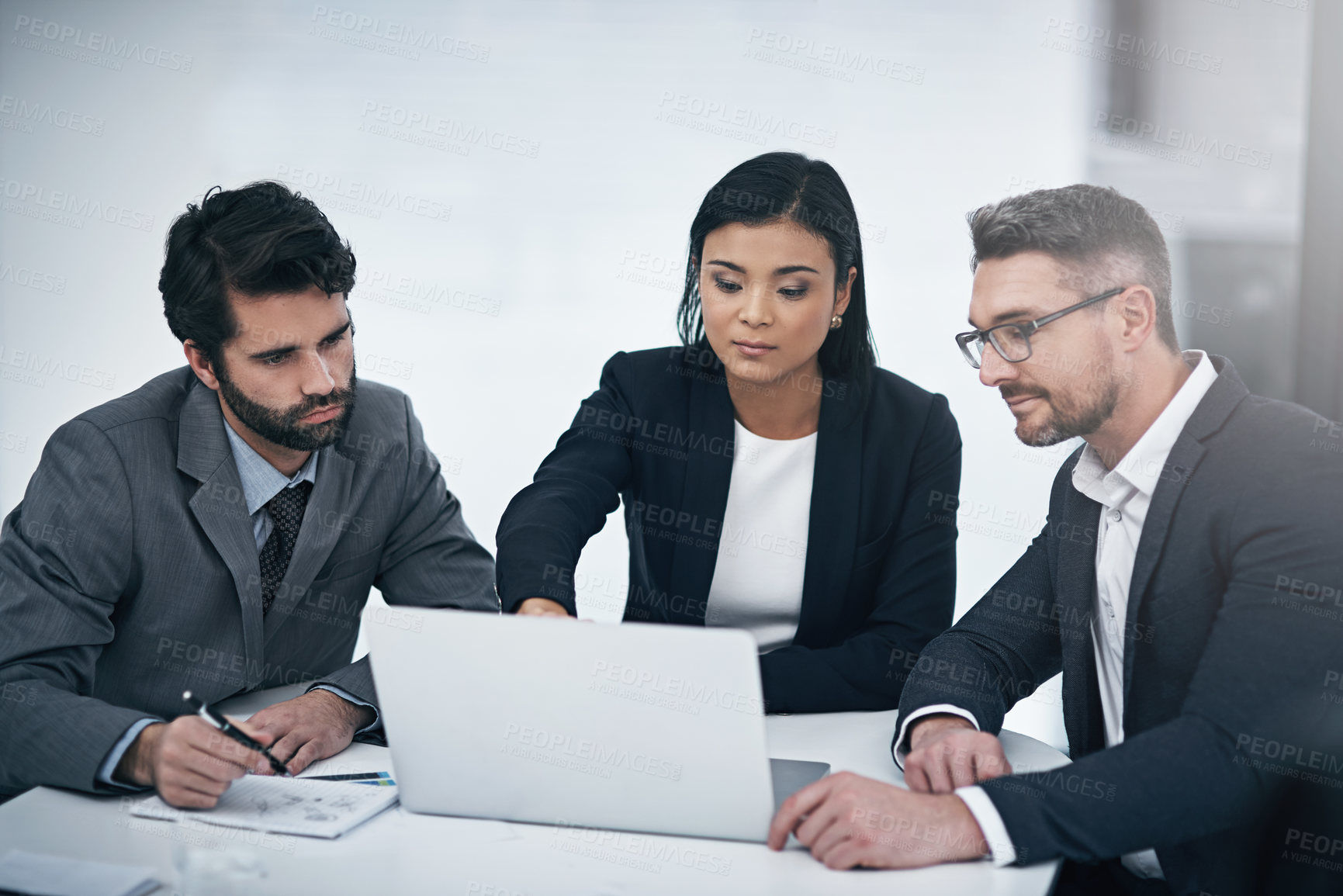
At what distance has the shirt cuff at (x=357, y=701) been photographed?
5.60 feet

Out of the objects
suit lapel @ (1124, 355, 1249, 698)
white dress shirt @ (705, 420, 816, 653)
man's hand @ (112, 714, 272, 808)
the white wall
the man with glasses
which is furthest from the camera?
the white wall

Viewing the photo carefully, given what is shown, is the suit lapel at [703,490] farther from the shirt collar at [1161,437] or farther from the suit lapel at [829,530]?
the shirt collar at [1161,437]

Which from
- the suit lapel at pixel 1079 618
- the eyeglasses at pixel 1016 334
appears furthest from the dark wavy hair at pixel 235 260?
the suit lapel at pixel 1079 618

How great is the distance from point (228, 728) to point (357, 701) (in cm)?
32

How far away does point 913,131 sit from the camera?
3.62 meters

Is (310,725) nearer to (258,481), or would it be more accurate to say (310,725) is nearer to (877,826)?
(258,481)

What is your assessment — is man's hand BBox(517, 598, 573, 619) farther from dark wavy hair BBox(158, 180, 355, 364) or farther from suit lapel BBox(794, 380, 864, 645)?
dark wavy hair BBox(158, 180, 355, 364)

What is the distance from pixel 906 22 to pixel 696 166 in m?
0.87

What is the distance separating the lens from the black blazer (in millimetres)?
2000

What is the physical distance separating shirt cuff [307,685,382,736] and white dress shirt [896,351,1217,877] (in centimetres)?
84

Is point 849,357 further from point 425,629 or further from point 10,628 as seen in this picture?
point 10,628

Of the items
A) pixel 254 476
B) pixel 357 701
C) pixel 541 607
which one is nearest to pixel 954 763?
pixel 541 607

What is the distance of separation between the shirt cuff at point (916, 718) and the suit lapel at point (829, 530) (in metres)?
0.48

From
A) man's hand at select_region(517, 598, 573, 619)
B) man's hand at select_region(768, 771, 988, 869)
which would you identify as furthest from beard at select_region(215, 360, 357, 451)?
man's hand at select_region(768, 771, 988, 869)
